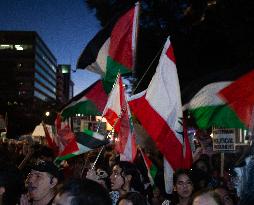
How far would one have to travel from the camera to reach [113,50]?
7.50 meters

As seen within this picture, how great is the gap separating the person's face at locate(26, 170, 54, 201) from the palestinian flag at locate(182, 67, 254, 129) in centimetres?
308

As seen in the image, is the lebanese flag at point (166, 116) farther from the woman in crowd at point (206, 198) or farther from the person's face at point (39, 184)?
the woman in crowd at point (206, 198)

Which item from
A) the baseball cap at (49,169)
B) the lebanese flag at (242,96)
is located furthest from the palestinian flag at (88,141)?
the lebanese flag at (242,96)

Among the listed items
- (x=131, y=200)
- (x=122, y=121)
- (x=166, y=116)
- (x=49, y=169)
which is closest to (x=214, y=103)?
(x=166, y=116)

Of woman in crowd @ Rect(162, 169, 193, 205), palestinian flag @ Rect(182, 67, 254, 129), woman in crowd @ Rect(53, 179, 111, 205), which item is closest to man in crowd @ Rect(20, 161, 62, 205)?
woman in crowd @ Rect(162, 169, 193, 205)

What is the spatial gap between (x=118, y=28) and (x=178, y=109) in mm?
2321

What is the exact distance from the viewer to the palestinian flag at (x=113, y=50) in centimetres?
736

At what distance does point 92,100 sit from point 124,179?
2974 mm

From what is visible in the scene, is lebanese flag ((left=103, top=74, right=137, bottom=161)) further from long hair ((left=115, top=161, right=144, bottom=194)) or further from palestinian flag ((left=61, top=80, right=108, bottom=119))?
palestinian flag ((left=61, top=80, right=108, bottom=119))

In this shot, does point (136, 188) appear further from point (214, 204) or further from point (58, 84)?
point (58, 84)

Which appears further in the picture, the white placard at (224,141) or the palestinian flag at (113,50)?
the white placard at (224,141)

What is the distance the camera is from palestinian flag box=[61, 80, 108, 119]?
8297mm

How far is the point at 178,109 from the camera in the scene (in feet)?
19.7

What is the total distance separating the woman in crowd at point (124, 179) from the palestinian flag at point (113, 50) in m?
2.02
